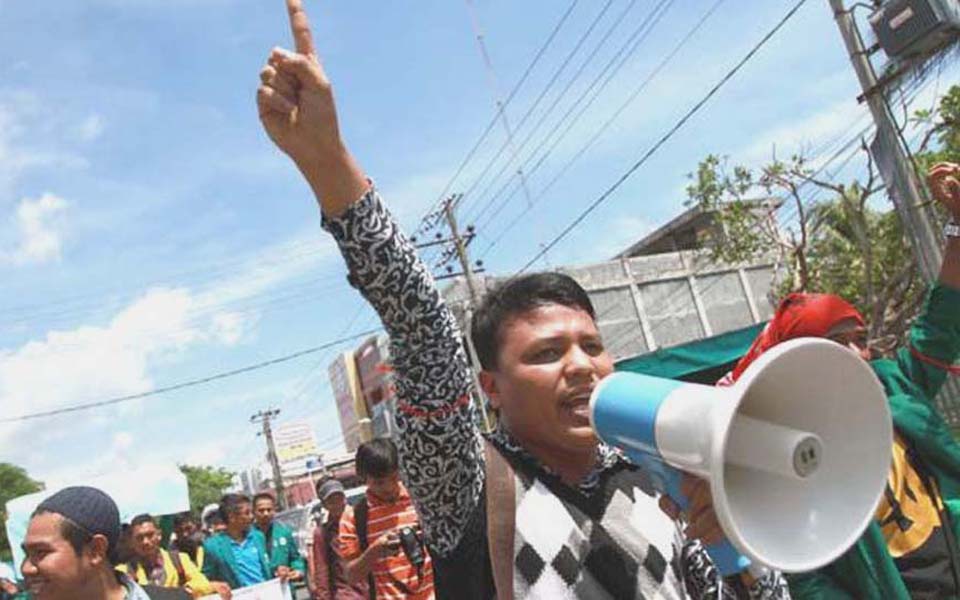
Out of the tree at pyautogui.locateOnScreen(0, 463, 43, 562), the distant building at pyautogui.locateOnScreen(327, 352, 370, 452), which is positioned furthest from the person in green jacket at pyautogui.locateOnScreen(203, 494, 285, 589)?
the tree at pyautogui.locateOnScreen(0, 463, 43, 562)

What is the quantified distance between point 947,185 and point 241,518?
245 inches

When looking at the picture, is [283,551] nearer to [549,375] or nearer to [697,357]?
[697,357]

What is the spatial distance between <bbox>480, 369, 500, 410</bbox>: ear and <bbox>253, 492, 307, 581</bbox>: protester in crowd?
6045 millimetres

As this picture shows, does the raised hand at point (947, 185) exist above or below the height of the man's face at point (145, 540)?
above

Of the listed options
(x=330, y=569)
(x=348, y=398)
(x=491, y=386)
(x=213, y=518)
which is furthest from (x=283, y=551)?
(x=348, y=398)

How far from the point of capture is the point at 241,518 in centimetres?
741

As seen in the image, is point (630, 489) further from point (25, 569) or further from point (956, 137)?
point (956, 137)

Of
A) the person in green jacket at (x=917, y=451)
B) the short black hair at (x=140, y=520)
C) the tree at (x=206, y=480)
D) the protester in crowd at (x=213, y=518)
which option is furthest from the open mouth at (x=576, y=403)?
the tree at (x=206, y=480)

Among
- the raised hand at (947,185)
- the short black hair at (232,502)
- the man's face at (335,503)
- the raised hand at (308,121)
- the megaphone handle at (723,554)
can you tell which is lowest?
the megaphone handle at (723,554)

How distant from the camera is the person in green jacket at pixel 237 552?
725cm

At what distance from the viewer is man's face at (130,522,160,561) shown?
5.79 meters

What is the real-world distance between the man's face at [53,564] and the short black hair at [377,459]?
1.70 metres

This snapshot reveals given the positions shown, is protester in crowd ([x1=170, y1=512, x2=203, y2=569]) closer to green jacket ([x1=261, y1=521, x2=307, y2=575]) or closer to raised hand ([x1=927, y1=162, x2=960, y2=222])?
green jacket ([x1=261, y1=521, x2=307, y2=575])

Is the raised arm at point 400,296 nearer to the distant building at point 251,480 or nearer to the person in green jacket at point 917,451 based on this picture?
the person in green jacket at point 917,451
